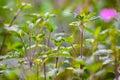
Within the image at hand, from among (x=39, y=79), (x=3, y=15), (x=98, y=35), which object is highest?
(x=3, y=15)

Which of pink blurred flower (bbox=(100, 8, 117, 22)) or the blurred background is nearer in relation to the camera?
pink blurred flower (bbox=(100, 8, 117, 22))

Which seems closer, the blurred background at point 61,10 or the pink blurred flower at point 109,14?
the pink blurred flower at point 109,14

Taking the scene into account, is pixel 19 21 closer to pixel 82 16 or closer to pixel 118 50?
pixel 82 16

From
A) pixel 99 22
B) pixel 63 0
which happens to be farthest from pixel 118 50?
pixel 63 0

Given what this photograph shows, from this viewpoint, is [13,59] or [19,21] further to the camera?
[19,21]

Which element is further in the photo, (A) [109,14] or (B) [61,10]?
(B) [61,10]

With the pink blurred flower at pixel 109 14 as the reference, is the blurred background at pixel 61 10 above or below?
above

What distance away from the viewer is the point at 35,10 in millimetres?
1996

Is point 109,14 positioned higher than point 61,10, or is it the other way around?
point 61,10

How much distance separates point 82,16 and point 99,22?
1.60 feet

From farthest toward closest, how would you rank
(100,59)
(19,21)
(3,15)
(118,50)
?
1. (19,21)
2. (3,15)
3. (100,59)
4. (118,50)

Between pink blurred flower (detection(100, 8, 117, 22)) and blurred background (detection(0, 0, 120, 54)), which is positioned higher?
blurred background (detection(0, 0, 120, 54))

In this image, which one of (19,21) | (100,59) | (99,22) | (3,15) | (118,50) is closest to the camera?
(118,50)

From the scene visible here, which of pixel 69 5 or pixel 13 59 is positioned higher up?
pixel 69 5
